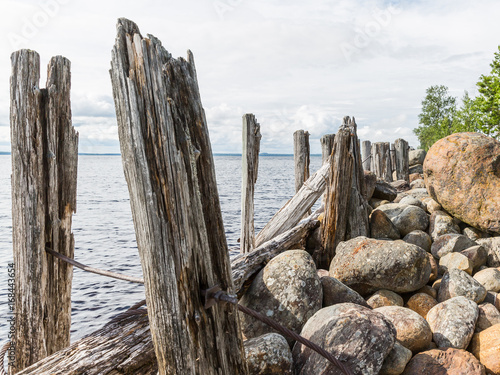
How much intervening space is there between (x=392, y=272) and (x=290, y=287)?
1456mm

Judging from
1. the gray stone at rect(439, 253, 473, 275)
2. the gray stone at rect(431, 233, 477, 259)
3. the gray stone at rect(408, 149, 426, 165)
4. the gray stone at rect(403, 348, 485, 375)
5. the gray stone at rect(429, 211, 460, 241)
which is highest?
the gray stone at rect(408, 149, 426, 165)

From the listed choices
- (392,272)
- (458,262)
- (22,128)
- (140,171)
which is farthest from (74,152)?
(458,262)

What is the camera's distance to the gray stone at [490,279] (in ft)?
17.7

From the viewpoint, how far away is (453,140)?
24.0ft

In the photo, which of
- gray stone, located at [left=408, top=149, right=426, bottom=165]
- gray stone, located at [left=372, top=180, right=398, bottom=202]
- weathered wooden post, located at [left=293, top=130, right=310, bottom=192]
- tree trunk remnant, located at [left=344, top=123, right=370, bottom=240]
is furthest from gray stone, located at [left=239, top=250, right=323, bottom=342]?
gray stone, located at [left=408, top=149, right=426, bottom=165]

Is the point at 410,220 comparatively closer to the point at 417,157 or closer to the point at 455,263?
the point at 455,263

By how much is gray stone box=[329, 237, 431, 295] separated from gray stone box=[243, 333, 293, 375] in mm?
2099

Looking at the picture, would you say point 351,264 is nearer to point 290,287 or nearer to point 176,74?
point 290,287

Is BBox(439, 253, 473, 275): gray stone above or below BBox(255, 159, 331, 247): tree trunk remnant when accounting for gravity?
below

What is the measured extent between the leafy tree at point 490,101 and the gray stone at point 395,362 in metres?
14.1

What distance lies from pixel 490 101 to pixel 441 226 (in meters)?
10.7

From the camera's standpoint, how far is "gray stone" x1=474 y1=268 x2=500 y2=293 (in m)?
5.40

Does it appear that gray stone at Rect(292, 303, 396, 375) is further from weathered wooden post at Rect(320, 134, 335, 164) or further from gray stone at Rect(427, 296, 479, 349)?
weathered wooden post at Rect(320, 134, 335, 164)

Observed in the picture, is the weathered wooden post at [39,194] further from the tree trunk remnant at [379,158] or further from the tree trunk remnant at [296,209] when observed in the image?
the tree trunk remnant at [379,158]
